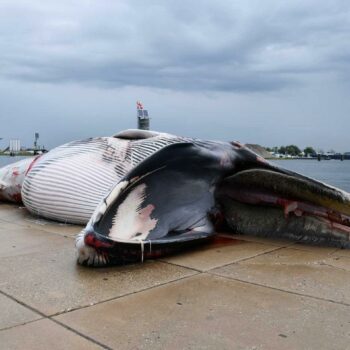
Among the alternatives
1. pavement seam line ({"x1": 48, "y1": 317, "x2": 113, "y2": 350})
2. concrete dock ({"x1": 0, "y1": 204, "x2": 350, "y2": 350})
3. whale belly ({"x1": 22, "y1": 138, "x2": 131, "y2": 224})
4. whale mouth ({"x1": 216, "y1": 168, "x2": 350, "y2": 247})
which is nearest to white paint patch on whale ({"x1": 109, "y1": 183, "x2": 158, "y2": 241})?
concrete dock ({"x1": 0, "y1": 204, "x2": 350, "y2": 350})

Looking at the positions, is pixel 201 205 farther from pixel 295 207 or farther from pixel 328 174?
pixel 328 174

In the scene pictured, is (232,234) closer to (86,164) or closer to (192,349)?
(86,164)

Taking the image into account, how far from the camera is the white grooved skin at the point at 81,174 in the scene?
603cm

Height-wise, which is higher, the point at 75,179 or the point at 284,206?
the point at 75,179

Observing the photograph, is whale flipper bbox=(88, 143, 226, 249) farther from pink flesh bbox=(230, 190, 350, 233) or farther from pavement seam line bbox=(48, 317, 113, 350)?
pavement seam line bbox=(48, 317, 113, 350)

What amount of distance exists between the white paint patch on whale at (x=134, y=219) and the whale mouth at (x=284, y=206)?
1202 mm

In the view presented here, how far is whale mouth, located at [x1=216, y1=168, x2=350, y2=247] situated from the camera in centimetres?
495

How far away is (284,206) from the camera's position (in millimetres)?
5285

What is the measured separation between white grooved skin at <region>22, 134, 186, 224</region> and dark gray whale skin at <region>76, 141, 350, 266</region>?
3.04ft

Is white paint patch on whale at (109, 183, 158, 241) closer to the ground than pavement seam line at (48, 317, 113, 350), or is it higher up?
higher up

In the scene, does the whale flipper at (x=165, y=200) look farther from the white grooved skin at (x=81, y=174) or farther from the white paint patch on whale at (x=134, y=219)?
the white grooved skin at (x=81, y=174)

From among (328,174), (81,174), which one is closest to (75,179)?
(81,174)

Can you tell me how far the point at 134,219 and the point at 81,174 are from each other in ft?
6.16

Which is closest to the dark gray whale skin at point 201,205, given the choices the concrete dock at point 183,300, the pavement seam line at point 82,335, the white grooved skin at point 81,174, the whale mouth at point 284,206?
the whale mouth at point 284,206
